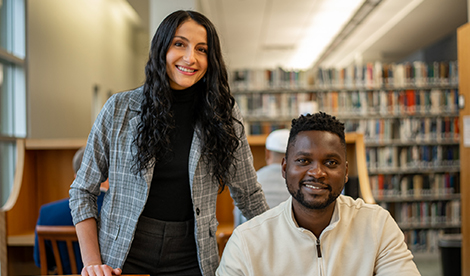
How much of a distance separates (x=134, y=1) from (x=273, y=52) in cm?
416

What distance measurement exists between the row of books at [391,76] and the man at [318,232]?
175 inches

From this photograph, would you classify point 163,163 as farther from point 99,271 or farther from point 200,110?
point 99,271

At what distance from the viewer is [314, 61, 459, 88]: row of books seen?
211 inches

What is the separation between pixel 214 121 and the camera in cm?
129

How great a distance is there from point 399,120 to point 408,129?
0.16 m

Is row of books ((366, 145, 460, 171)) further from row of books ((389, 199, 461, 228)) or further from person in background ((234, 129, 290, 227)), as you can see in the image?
person in background ((234, 129, 290, 227))

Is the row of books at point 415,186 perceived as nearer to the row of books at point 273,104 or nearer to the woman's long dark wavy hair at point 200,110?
the row of books at point 273,104

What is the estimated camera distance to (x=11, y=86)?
3.85 meters

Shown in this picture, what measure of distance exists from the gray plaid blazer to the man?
212 mm

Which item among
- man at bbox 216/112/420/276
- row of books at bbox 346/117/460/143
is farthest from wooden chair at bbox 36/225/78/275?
row of books at bbox 346/117/460/143

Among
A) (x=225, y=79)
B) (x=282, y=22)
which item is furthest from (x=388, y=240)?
(x=282, y=22)

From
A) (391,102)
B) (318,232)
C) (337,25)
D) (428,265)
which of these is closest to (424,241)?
(428,265)

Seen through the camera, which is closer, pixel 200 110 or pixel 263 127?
pixel 200 110

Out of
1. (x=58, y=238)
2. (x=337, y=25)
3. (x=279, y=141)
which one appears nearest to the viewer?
(x=58, y=238)
